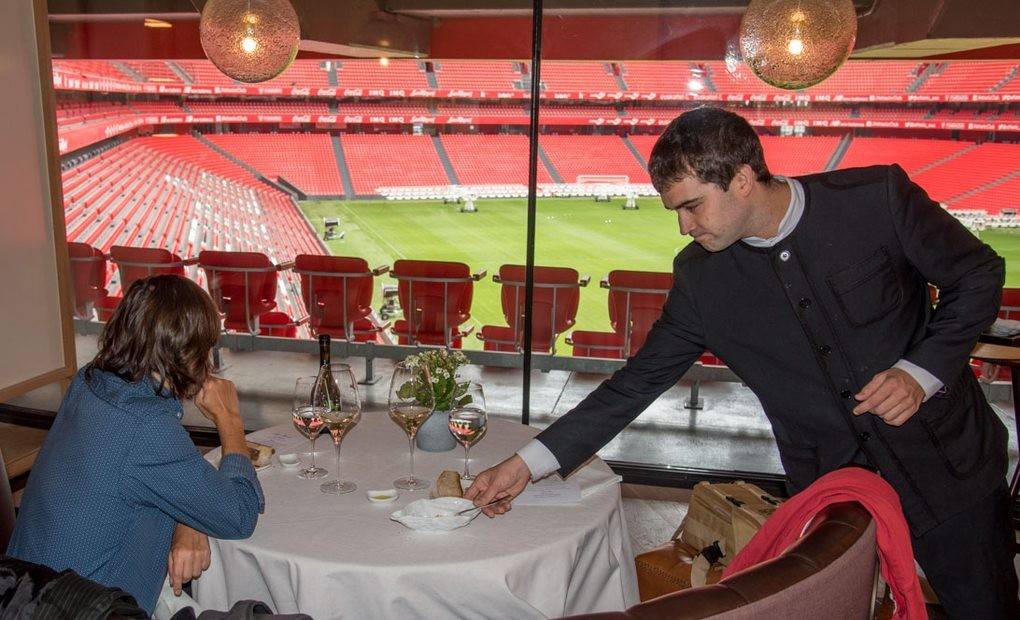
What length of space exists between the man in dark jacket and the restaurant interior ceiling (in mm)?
3275

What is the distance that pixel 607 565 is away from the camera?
189 centimetres

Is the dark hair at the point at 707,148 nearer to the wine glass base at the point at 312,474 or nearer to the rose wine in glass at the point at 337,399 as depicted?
the rose wine in glass at the point at 337,399

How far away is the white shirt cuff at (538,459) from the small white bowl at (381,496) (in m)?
0.30

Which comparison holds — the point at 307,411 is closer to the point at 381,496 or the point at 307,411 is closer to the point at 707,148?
the point at 381,496

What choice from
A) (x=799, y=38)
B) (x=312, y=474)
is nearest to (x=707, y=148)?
(x=312, y=474)

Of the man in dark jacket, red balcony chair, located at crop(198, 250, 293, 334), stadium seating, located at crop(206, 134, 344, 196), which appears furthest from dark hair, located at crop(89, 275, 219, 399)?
stadium seating, located at crop(206, 134, 344, 196)

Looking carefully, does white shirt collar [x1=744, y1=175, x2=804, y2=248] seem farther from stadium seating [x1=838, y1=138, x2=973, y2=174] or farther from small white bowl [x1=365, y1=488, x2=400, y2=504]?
stadium seating [x1=838, y1=138, x2=973, y2=174]

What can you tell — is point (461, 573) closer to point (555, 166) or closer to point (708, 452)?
point (708, 452)

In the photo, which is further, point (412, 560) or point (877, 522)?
point (412, 560)

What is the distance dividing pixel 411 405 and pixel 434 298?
3.80m

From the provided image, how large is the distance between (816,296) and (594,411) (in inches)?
21.2

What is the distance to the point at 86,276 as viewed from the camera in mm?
5914

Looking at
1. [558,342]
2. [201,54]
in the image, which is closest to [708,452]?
[558,342]

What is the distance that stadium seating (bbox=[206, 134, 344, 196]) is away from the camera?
23.9 ft
